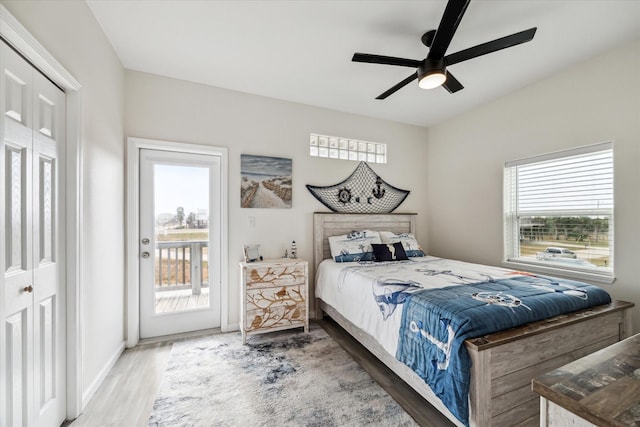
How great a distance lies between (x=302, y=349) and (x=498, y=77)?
3.50 meters

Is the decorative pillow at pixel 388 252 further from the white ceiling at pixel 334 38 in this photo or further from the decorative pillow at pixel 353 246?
the white ceiling at pixel 334 38

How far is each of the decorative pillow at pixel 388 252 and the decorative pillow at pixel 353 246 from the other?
9 cm

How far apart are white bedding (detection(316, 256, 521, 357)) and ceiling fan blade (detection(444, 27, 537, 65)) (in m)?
1.73

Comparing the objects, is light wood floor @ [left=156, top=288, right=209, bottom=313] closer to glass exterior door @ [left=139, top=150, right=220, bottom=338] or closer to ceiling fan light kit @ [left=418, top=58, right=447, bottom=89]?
glass exterior door @ [left=139, top=150, right=220, bottom=338]

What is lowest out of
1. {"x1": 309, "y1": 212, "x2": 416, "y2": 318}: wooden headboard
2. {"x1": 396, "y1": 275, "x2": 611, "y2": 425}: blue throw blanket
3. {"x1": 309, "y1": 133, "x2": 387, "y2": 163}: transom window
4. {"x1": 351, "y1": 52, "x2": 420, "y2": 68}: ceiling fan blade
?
{"x1": 396, "y1": 275, "x2": 611, "y2": 425}: blue throw blanket

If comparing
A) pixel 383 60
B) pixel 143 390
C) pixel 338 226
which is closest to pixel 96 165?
pixel 143 390

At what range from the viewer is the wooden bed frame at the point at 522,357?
139cm

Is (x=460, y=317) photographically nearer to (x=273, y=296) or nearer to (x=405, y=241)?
(x=273, y=296)

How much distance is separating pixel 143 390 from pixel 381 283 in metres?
2.03

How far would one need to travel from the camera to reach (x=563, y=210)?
2.77 m

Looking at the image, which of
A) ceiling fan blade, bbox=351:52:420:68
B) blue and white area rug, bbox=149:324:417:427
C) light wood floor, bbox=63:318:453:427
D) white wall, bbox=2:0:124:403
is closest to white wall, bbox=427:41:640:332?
ceiling fan blade, bbox=351:52:420:68

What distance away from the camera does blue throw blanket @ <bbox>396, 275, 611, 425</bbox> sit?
1431 millimetres

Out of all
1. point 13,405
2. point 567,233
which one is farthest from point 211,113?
point 567,233

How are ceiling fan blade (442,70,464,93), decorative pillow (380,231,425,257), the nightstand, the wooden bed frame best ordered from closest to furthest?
the wooden bed frame → ceiling fan blade (442,70,464,93) → the nightstand → decorative pillow (380,231,425,257)
